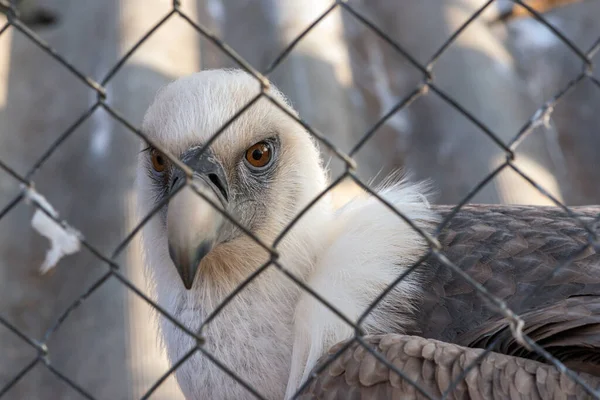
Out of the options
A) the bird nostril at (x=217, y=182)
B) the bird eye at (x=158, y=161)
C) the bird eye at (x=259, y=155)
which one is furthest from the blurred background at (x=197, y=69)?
the bird nostril at (x=217, y=182)

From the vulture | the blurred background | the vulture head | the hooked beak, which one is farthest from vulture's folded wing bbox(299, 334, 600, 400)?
the blurred background

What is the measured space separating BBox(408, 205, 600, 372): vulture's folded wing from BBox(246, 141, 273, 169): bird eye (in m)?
0.61

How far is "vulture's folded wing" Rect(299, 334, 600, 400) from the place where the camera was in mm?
1656

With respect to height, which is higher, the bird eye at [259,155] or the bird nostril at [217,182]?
the bird eye at [259,155]

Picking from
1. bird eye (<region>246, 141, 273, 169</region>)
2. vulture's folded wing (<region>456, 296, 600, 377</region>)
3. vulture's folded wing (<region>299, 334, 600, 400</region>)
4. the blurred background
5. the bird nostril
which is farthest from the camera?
the blurred background

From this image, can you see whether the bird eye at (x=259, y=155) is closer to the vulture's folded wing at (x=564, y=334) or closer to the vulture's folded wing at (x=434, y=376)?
the vulture's folded wing at (x=434, y=376)

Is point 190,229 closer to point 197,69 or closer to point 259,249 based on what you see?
point 259,249

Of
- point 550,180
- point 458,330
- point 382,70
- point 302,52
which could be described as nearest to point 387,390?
point 458,330

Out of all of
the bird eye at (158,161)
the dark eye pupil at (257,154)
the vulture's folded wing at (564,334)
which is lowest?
the bird eye at (158,161)

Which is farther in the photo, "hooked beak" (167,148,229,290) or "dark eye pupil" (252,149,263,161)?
"dark eye pupil" (252,149,263,161)

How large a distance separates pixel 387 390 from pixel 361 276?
19.9 inches

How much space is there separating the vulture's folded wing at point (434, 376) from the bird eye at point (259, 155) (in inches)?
29.8

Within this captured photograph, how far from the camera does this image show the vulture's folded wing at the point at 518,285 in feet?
5.90

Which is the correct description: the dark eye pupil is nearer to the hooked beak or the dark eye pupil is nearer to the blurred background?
the hooked beak
